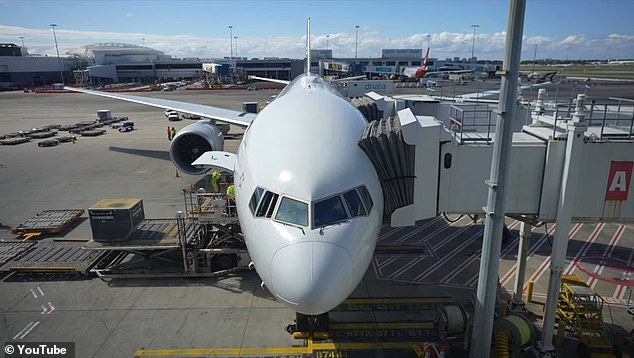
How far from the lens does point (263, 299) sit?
531 inches

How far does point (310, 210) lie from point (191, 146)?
1718cm

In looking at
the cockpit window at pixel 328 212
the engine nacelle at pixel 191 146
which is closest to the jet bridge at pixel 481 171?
the cockpit window at pixel 328 212

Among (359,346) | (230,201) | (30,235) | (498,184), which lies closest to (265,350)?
(359,346)

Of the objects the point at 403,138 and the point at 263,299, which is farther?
the point at 263,299

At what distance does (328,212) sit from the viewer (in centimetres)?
797

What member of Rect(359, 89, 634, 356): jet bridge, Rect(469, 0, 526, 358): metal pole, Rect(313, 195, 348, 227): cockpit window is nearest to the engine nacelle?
Rect(359, 89, 634, 356): jet bridge

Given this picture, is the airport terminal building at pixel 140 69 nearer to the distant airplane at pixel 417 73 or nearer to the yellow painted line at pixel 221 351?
the distant airplane at pixel 417 73

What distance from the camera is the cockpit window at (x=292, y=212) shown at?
7859mm

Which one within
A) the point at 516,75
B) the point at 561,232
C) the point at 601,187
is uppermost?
the point at 516,75

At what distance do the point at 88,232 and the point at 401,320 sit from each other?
15775 mm

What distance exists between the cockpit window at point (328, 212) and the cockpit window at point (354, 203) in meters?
0.17

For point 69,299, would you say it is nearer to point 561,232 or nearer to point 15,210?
point 15,210

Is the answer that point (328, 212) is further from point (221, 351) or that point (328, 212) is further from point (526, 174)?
point (221, 351)

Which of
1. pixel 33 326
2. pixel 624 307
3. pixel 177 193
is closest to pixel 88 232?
pixel 177 193
